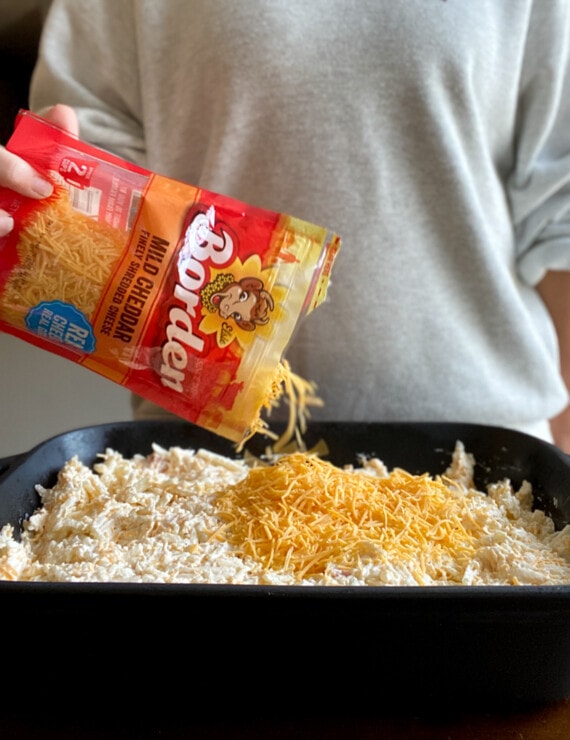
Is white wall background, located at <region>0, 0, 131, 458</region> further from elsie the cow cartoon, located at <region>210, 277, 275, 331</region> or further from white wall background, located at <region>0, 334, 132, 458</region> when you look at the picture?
elsie the cow cartoon, located at <region>210, 277, 275, 331</region>

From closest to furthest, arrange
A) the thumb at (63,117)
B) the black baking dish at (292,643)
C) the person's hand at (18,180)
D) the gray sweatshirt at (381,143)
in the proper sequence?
the black baking dish at (292,643), the person's hand at (18,180), the thumb at (63,117), the gray sweatshirt at (381,143)

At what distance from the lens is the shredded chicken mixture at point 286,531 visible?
28.1 inches

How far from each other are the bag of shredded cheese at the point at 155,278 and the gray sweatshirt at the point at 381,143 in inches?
11.9

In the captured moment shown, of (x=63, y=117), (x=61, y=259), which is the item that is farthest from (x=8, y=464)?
(x=63, y=117)

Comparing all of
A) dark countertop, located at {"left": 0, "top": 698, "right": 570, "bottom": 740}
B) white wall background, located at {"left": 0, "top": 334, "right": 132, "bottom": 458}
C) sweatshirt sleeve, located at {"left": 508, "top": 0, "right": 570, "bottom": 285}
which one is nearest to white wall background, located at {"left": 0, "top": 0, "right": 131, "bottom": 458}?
white wall background, located at {"left": 0, "top": 334, "right": 132, "bottom": 458}

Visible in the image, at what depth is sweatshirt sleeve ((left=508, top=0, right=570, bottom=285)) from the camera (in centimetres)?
106

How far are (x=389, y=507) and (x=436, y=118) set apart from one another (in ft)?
1.82

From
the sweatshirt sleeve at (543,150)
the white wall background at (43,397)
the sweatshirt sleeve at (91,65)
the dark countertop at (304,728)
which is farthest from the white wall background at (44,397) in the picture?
the dark countertop at (304,728)

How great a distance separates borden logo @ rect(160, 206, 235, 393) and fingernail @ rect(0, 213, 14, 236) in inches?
6.3

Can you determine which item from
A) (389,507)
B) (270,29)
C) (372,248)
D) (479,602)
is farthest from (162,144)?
(479,602)

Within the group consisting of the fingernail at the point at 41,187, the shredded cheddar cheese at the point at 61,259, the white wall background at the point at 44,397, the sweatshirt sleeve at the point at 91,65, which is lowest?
the white wall background at the point at 44,397

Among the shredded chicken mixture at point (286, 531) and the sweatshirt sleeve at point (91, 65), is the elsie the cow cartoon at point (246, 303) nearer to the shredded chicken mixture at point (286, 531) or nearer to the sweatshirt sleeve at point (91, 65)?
the shredded chicken mixture at point (286, 531)

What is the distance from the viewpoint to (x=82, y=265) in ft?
2.40

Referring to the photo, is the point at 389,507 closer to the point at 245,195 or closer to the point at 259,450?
the point at 259,450
